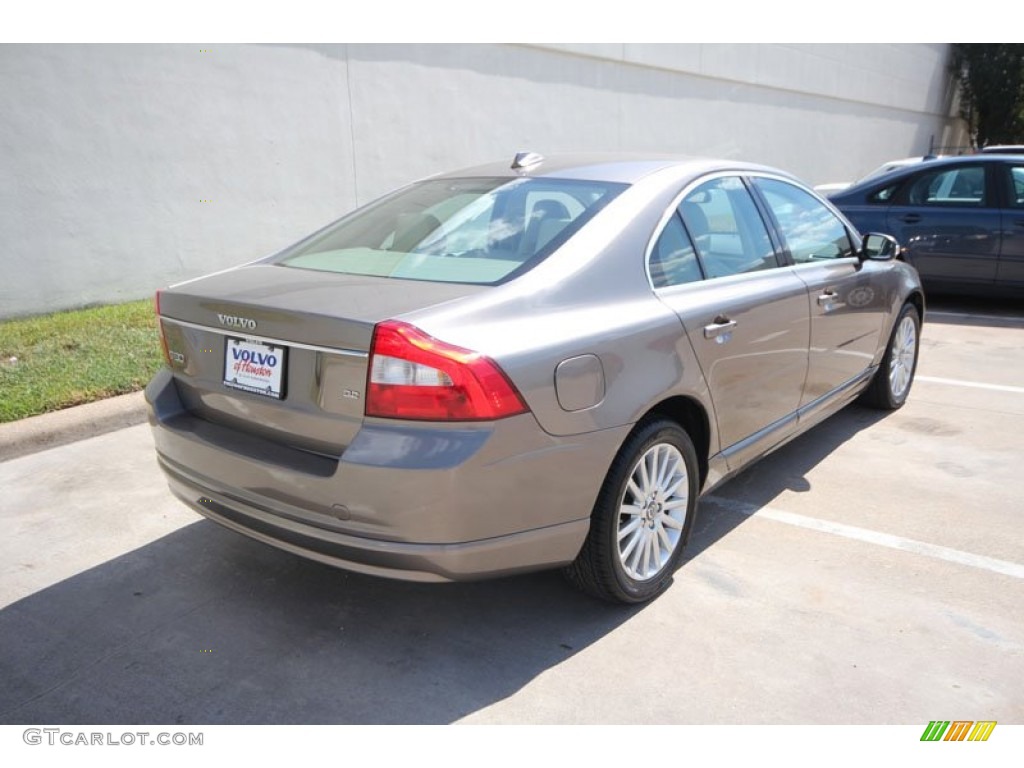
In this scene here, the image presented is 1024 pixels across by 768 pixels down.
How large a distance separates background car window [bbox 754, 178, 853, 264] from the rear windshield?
113 centimetres

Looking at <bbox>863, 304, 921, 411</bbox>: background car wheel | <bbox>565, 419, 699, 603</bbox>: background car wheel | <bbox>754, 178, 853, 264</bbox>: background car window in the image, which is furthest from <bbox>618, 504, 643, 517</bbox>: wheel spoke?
<bbox>863, 304, 921, 411</bbox>: background car wheel

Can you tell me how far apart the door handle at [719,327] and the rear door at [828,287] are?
83 cm

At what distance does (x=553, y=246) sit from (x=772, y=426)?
4.98 ft

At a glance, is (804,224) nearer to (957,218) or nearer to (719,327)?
(719,327)

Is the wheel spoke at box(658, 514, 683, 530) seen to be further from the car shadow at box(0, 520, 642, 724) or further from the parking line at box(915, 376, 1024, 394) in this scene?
the parking line at box(915, 376, 1024, 394)

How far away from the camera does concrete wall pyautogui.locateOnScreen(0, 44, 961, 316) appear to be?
6.83m

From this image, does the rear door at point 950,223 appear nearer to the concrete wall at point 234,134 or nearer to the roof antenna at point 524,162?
the concrete wall at point 234,134

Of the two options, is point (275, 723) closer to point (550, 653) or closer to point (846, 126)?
point (550, 653)

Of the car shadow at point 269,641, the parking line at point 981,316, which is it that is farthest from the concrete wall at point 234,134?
the parking line at point 981,316

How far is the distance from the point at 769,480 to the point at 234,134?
6152 mm

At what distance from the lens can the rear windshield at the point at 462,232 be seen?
114 inches

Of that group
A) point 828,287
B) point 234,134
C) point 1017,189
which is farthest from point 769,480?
point 234,134

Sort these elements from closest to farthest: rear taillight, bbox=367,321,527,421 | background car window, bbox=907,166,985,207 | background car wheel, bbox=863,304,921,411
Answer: rear taillight, bbox=367,321,527,421
background car wheel, bbox=863,304,921,411
background car window, bbox=907,166,985,207

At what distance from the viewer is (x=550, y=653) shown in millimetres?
2811
